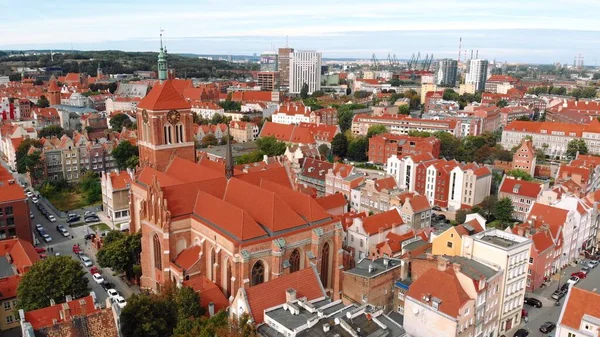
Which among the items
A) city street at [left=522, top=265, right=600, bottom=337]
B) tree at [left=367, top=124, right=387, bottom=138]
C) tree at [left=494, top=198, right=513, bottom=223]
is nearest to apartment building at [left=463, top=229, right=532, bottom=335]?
city street at [left=522, top=265, right=600, bottom=337]

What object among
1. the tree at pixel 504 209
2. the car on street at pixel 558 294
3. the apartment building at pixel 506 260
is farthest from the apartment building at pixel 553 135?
the apartment building at pixel 506 260

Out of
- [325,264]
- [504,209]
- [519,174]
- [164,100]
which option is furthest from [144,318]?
[519,174]

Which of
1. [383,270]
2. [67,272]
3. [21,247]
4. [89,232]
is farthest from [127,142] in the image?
[383,270]

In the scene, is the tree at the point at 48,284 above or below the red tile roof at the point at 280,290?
below

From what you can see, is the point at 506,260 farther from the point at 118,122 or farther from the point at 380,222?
the point at 118,122

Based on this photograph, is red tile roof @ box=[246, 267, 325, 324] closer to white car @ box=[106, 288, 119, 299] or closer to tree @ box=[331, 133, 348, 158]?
white car @ box=[106, 288, 119, 299]

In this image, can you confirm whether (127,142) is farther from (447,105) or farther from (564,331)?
(447,105)

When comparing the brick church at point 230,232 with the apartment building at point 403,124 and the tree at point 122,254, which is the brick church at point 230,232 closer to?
the tree at point 122,254
